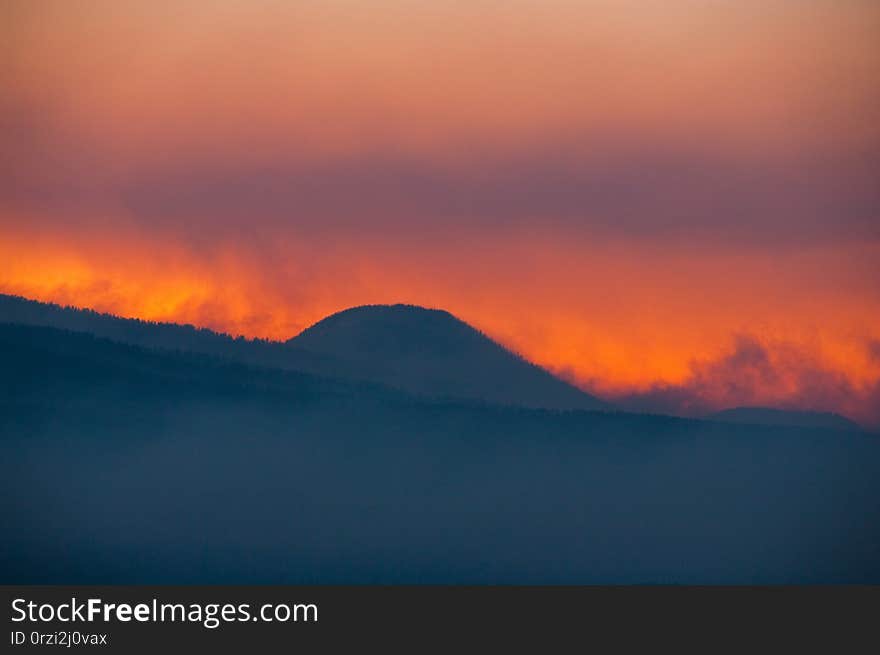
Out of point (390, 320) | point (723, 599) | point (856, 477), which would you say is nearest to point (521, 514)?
point (390, 320)

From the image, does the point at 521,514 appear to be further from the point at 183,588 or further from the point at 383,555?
the point at 183,588

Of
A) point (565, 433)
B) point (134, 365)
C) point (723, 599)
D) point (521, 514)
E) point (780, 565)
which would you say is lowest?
point (723, 599)

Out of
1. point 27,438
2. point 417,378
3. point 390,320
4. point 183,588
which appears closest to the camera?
point 183,588

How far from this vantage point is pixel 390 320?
2903 cm

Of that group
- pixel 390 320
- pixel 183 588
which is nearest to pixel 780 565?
pixel 390 320

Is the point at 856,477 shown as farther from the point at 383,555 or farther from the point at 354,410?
the point at 354,410

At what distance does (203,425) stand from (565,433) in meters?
9.38

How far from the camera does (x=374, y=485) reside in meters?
29.8

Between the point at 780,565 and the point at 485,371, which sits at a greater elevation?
the point at 485,371

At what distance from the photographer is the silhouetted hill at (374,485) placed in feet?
85.7

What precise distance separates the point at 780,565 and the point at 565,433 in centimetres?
703

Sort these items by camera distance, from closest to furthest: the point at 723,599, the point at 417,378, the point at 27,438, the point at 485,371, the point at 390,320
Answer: the point at 723,599, the point at 27,438, the point at 390,320, the point at 485,371, the point at 417,378

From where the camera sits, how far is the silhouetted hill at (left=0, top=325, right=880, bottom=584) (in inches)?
1028

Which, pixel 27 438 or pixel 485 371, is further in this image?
pixel 485 371
